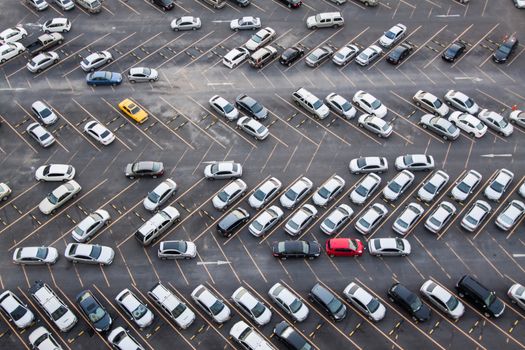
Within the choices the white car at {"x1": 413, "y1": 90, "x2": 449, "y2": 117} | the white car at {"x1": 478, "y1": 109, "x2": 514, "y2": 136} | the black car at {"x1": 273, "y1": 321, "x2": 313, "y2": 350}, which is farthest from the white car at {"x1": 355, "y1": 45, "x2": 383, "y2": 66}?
the black car at {"x1": 273, "y1": 321, "x2": 313, "y2": 350}

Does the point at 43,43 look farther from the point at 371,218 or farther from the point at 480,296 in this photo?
the point at 480,296

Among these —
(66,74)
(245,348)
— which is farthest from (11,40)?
(245,348)

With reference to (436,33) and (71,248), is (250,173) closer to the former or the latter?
(71,248)

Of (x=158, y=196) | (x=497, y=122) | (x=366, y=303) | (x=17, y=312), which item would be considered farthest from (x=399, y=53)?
(x=17, y=312)

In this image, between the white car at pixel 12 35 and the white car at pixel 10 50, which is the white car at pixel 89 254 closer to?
the white car at pixel 10 50

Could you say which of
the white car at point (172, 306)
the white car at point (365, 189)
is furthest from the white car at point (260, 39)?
the white car at point (172, 306)

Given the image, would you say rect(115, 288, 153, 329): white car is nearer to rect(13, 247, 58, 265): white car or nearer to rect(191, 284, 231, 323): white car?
rect(191, 284, 231, 323): white car
